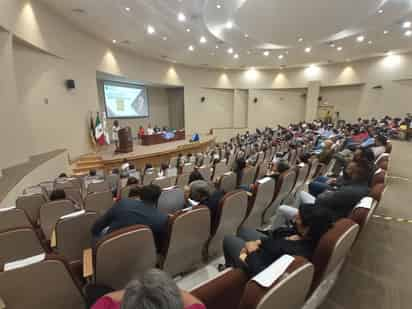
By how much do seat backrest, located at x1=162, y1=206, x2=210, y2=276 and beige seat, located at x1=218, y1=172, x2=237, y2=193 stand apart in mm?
1179

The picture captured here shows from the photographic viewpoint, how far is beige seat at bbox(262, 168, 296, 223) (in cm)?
278

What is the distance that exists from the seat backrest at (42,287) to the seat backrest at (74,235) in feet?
2.04

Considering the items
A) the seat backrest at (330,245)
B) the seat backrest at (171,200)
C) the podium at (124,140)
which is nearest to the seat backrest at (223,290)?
the seat backrest at (330,245)

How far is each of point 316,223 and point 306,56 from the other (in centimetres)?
1416

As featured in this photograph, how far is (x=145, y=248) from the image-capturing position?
143 cm

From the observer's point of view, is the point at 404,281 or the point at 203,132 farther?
the point at 203,132

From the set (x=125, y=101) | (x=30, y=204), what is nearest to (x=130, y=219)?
(x=30, y=204)

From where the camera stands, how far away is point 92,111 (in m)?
8.87

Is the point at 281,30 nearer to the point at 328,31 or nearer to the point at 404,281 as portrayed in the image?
A: the point at 328,31

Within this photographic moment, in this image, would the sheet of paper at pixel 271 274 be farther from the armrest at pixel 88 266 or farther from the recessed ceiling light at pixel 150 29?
the recessed ceiling light at pixel 150 29

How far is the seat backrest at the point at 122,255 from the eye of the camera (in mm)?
1244

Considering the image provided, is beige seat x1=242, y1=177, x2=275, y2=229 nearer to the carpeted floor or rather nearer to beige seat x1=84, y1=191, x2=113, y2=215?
the carpeted floor

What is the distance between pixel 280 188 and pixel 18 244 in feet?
8.70

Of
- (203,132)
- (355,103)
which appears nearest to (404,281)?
(203,132)
